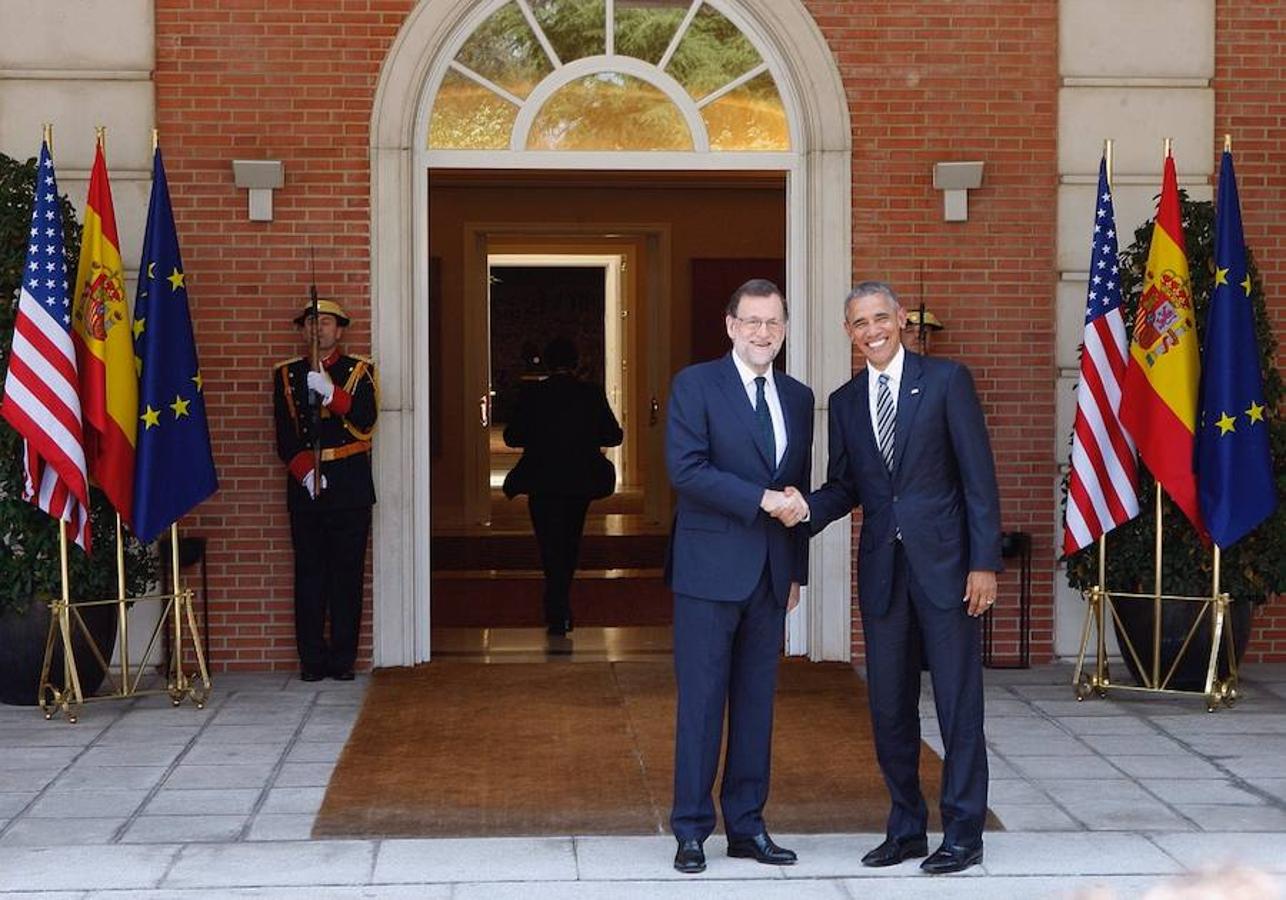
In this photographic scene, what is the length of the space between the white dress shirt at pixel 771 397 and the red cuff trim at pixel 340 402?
3.32 m

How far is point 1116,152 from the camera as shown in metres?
8.68

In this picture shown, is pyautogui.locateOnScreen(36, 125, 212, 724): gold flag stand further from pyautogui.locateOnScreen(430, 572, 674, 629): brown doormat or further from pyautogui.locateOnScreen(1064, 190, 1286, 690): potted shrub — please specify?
pyautogui.locateOnScreen(1064, 190, 1286, 690): potted shrub

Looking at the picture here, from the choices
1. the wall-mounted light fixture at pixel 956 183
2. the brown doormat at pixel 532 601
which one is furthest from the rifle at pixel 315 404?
the wall-mounted light fixture at pixel 956 183

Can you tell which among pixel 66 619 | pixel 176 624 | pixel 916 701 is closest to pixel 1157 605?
pixel 916 701

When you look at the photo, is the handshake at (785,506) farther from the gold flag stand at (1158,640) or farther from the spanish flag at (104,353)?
the spanish flag at (104,353)

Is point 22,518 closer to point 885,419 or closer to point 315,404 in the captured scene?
point 315,404

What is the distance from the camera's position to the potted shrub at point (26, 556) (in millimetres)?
7492

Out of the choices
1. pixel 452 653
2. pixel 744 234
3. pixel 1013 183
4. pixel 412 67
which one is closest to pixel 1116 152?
pixel 1013 183

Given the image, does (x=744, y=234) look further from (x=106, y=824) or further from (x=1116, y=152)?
(x=106, y=824)

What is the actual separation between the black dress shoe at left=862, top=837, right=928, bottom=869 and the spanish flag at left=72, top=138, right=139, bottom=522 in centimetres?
374

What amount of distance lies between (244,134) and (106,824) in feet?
12.6

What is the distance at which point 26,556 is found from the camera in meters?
7.56

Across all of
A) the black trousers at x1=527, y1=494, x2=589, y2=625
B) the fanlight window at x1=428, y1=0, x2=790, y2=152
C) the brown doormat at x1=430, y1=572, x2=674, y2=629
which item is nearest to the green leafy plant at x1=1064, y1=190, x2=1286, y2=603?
the fanlight window at x1=428, y1=0, x2=790, y2=152

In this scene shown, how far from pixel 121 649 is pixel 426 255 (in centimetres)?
230
